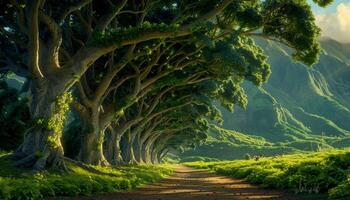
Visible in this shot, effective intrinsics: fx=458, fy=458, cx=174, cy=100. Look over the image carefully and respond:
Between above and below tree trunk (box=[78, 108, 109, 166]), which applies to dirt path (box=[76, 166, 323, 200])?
below

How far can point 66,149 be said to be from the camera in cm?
4194

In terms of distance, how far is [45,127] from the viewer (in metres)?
20.5

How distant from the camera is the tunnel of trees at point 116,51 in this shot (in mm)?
20688

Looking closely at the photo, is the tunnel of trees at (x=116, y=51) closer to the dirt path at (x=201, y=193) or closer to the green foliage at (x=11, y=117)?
the green foliage at (x=11, y=117)

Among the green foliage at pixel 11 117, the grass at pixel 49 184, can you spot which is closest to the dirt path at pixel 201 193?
the grass at pixel 49 184

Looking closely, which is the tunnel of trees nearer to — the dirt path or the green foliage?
the green foliage

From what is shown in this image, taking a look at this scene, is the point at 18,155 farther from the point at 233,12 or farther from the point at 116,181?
the point at 233,12

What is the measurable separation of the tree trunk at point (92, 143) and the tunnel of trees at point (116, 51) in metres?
0.08

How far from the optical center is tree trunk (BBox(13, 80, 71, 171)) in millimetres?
20547

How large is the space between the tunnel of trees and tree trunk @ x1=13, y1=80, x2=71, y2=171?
46 mm

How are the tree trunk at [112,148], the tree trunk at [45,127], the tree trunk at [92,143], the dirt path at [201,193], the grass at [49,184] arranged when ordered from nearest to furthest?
1. the grass at [49,184]
2. the dirt path at [201,193]
3. the tree trunk at [45,127]
4. the tree trunk at [92,143]
5. the tree trunk at [112,148]

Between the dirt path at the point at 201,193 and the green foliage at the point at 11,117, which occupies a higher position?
the green foliage at the point at 11,117

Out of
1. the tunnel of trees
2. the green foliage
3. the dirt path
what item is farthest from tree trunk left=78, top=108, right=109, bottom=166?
the green foliage

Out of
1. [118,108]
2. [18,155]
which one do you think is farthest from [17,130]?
[18,155]
